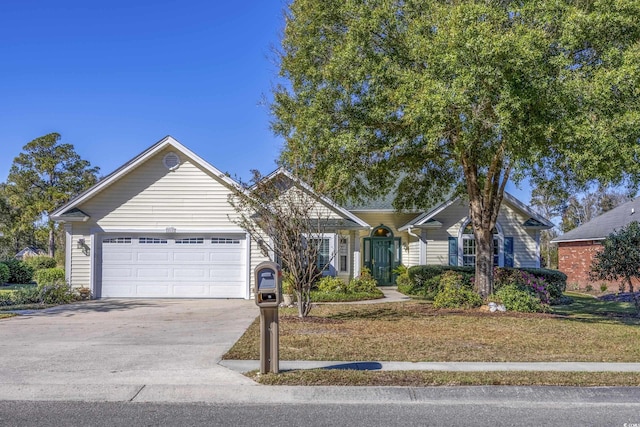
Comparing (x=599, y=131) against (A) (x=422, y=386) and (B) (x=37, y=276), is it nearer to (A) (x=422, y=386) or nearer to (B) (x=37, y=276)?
(A) (x=422, y=386)

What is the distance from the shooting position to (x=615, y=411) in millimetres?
6039

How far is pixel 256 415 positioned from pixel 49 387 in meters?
2.98

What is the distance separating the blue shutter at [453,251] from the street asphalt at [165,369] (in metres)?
12.2

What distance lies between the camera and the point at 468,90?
10.2 meters

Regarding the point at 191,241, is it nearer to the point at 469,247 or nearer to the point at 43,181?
the point at 469,247

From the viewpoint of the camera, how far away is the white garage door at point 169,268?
59.7 feet

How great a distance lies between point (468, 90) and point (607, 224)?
20.8 meters

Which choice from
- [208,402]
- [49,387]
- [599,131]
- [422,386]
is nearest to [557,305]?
[599,131]

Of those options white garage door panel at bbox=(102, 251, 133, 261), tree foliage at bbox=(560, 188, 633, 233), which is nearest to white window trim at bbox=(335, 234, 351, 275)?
white garage door panel at bbox=(102, 251, 133, 261)

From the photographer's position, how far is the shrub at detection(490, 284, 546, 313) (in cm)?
1465

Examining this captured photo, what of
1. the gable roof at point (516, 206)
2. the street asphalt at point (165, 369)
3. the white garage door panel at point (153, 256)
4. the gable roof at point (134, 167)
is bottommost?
the street asphalt at point (165, 369)

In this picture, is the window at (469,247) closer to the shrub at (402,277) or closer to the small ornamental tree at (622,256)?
the shrub at (402,277)

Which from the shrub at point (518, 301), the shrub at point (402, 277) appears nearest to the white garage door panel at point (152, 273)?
the shrub at point (402, 277)

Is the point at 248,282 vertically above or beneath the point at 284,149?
beneath
